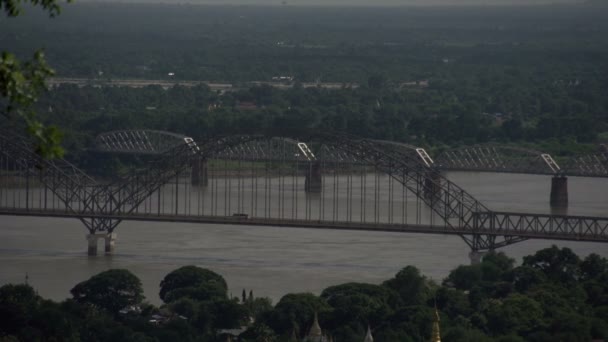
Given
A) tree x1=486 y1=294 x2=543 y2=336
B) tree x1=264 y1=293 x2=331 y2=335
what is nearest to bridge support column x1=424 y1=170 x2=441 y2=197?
tree x1=486 y1=294 x2=543 y2=336

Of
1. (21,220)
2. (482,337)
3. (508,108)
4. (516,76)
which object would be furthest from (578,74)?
(482,337)

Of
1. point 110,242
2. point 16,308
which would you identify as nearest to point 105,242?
point 110,242

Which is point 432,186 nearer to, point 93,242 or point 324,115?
point 93,242

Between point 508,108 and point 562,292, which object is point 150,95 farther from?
point 562,292

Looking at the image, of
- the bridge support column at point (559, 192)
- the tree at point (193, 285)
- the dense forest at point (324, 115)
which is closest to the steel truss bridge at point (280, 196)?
the bridge support column at point (559, 192)

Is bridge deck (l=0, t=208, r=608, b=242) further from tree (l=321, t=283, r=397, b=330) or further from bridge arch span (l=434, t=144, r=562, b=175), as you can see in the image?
bridge arch span (l=434, t=144, r=562, b=175)

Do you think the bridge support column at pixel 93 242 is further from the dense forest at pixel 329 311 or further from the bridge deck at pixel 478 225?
the dense forest at pixel 329 311

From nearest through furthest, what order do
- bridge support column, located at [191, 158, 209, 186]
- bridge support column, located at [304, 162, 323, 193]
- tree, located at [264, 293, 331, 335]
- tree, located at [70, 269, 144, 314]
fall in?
tree, located at [264, 293, 331, 335] → tree, located at [70, 269, 144, 314] → bridge support column, located at [304, 162, 323, 193] → bridge support column, located at [191, 158, 209, 186]
